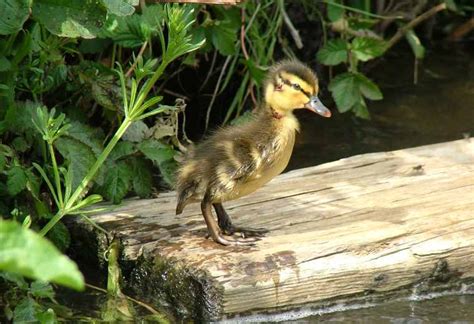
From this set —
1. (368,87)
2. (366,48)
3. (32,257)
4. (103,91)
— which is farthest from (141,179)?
(32,257)

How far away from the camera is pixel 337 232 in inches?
163

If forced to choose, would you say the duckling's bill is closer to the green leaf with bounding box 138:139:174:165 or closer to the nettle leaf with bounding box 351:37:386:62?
the green leaf with bounding box 138:139:174:165

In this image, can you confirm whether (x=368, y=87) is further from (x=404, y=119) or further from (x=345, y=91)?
(x=404, y=119)

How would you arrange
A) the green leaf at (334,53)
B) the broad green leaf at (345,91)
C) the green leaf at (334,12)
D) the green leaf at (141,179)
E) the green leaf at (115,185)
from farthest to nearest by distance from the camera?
the green leaf at (334,12), the green leaf at (334,53), the broad green leaf at (345,91), the green leaf at (141,179), the green leaf at (115,185)

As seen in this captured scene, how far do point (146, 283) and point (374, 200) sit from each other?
1.11 m

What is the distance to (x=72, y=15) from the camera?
3832 mm

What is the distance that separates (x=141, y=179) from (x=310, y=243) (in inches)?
37.8

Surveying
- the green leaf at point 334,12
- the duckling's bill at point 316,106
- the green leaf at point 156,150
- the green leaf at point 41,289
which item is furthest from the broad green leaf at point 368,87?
the green leaf at point 41,289

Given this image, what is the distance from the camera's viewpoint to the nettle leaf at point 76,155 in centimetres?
412

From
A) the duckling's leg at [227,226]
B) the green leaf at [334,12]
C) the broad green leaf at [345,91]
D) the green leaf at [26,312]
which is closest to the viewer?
the green leaf at [26,312]

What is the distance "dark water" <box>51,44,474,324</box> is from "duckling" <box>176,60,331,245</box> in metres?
0.60

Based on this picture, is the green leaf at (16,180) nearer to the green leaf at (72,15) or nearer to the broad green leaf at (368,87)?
the green leaf at (72,15)

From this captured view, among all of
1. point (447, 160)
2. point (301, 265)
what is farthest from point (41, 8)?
point (447, 160)

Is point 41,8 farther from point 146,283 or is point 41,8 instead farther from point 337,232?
point 337,232
